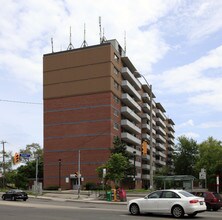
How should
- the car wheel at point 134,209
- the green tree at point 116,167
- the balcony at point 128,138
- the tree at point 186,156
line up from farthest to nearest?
the tree at point 186,156 → the balcony at point 128,138 → the green tree at point 116,167 → the car wheel at point 134,209

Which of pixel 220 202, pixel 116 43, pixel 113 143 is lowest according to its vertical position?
pixel 220 202

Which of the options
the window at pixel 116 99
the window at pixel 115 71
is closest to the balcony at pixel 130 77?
the window at pixel 115 71

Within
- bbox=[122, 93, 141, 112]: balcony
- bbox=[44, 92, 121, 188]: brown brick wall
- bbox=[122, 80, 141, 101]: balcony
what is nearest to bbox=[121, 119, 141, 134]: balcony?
bbox=[44, 92, 121, 188]: brown brick wall

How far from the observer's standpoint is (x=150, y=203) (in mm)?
21312

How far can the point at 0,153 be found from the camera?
105 meters

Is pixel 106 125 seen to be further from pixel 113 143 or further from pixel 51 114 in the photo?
pixel 51 114

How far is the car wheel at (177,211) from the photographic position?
20141mm

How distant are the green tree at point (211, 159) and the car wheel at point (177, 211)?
1886 inches

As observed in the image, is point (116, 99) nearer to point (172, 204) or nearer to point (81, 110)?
point (81, 110)

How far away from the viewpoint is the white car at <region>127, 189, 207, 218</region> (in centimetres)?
2006

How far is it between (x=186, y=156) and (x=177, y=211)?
102567 mm

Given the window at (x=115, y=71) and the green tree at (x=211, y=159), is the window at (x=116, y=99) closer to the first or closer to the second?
the window at (x=115, y=71)

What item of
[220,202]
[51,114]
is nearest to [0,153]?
[51,114]

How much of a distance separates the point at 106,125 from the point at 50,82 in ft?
48.3
